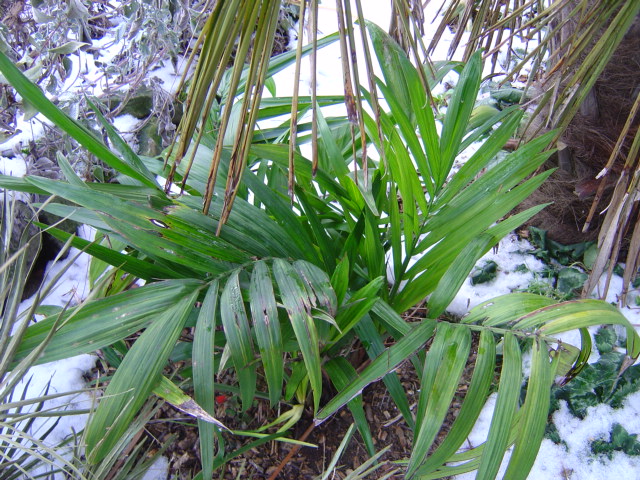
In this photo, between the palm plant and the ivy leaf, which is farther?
the ivy leaf

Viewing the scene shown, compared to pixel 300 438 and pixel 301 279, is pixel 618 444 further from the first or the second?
pixel 301 279

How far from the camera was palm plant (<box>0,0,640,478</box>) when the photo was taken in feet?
1.89

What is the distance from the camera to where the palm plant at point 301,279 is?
0.58 m

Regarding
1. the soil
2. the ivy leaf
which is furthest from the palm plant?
the ivy leaf

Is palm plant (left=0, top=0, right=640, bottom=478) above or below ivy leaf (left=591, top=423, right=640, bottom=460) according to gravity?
above

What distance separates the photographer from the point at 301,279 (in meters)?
0.70

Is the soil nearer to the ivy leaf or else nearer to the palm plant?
the palm plant

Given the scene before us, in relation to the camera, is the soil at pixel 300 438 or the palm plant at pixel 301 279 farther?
the soil at pixel 300 438

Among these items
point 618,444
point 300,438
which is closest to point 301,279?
point 300,438

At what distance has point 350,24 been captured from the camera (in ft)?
1.46

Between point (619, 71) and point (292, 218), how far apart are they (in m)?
0.73

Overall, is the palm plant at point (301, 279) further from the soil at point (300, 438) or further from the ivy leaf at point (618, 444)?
the ivy leaf at point (618, 444)

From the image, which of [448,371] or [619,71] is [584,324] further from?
[619,71]

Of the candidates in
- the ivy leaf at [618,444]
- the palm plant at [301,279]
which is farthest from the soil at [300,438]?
the ivy leaf at [618,444]
